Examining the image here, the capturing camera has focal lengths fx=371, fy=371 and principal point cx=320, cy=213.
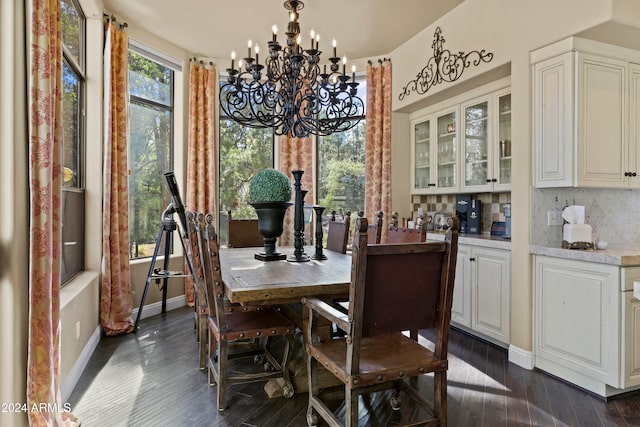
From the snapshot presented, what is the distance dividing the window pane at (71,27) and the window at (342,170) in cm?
283

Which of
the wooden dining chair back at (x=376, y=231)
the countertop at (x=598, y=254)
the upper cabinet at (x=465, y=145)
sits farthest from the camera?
the upper cabinet at (x=465, y=145)

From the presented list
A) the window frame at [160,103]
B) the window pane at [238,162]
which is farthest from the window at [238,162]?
the window frame at [160,103]

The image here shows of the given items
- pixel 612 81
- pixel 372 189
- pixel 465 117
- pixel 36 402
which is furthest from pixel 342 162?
pixel 36 402

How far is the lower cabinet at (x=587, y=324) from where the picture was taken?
228 cm

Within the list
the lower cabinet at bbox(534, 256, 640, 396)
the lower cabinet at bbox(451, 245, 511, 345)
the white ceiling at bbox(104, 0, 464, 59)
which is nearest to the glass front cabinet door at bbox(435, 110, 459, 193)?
the lower cabinet at bbox(451, 245, 511, 345)

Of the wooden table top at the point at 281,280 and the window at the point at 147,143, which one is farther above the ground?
the window at the point at 147,143

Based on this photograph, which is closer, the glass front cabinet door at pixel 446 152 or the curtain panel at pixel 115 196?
the curtain panel at pixel 115 196

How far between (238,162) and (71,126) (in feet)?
7.01

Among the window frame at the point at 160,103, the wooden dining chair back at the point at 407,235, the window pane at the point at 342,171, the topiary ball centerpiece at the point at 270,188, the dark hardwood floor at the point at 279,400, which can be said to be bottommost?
the dark hardwood floor at the point at 279,400

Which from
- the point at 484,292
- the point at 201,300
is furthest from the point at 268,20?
the point at 484,292

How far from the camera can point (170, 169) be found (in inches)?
178

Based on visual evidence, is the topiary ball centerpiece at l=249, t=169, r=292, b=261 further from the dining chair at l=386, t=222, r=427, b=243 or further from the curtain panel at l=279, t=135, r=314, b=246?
the curtain panel at l=279, t=135, r=314, b=246

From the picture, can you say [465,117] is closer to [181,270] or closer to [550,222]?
[550,222]

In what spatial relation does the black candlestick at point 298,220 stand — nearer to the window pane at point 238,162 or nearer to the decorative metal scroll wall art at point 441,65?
the decorative metal scroll wall art at point 441,65
